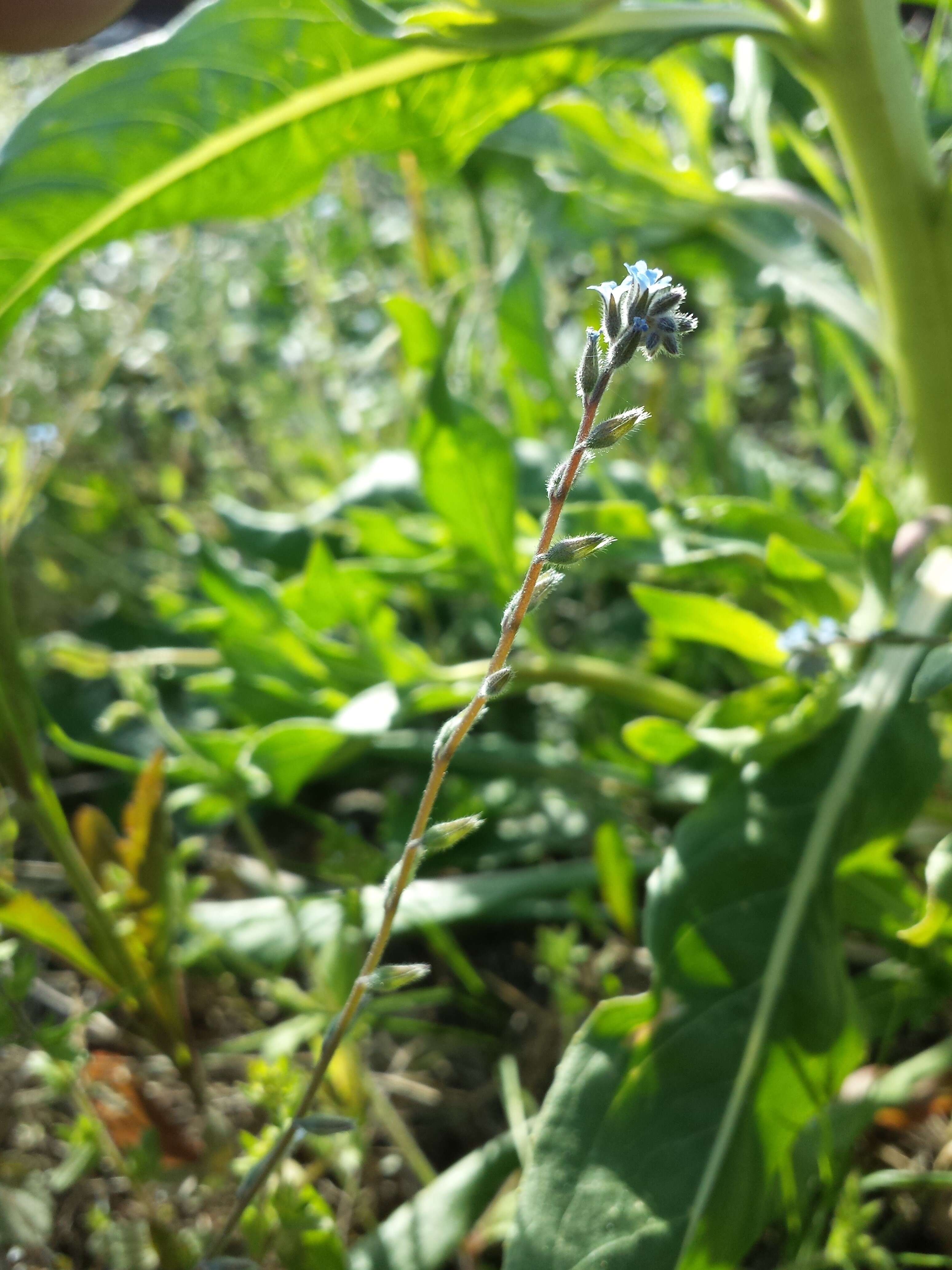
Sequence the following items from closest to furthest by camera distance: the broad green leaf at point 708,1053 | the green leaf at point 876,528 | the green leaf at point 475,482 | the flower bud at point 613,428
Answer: the flower bud at point 613,428
the broad green leaf at point 708,1053
the green leaf at point 876,528
the green leaf at point 475,482

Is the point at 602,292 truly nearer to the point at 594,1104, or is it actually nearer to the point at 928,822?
the point at 594,1104

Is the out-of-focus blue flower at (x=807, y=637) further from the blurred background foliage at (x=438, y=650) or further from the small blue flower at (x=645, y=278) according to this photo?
the small blue flower at (x=645, y=278)

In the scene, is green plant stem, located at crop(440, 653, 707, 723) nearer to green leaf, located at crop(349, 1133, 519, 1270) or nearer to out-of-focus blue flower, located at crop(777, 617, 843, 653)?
out-of-focus blue flower, located at crop(777, 617, 843, 653)

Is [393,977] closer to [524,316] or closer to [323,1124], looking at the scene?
[323,1124]

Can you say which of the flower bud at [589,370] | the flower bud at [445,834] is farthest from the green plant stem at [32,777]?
the flower bud at [589,370]

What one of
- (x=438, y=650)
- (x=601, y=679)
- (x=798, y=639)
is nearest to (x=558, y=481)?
(x=798, y=639)
